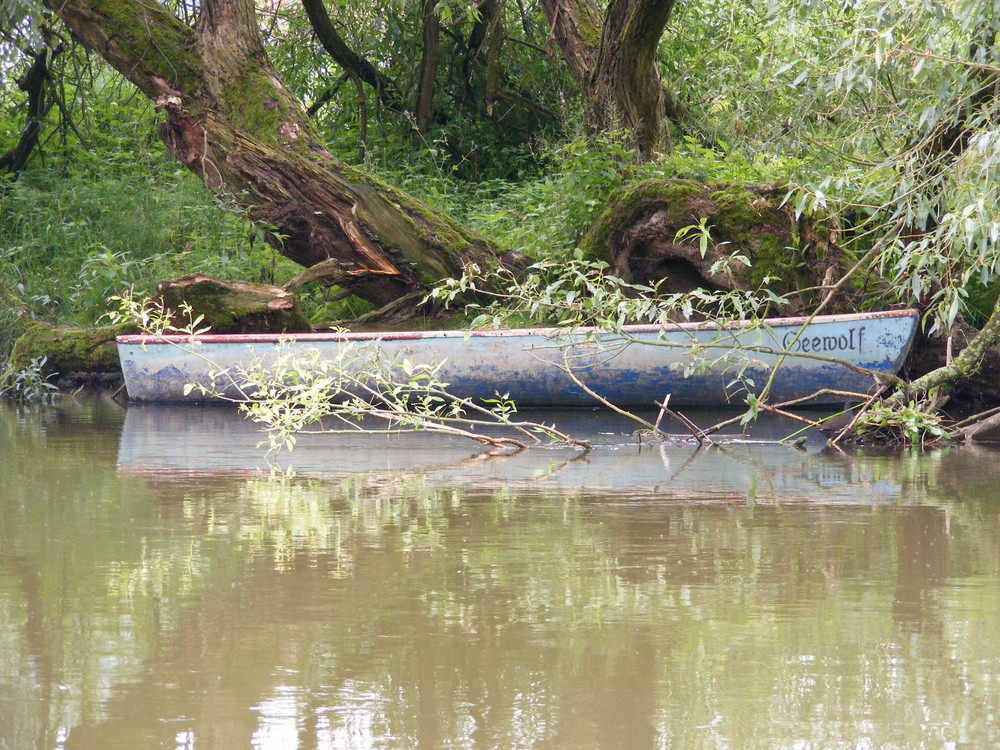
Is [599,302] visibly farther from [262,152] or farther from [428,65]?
[428,65]

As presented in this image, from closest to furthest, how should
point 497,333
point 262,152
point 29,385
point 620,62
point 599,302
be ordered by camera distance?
point 599,302, point 497,333, point 29,385, point 262,152, point 620,62

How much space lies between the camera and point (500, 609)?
3.23 m

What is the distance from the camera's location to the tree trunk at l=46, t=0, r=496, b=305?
1027 cm

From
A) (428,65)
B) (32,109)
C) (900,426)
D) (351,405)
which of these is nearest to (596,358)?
(900,426)

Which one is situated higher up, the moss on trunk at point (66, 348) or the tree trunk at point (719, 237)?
the tree trunk at point (719, 237)

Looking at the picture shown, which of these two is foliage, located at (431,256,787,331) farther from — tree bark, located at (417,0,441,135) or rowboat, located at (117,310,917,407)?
tree bark, located at (417,0,441,135)

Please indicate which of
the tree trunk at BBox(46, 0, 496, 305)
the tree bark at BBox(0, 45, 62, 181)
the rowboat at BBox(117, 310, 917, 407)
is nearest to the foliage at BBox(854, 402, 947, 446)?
the rowboat at BBox(117, 310, 917, 407)

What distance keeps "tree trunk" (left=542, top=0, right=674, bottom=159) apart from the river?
572cm

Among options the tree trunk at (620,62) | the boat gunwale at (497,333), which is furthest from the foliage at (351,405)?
the tree trunk at (620,62)

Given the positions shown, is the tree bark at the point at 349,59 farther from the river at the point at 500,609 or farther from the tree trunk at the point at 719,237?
the river at the point at 500,609

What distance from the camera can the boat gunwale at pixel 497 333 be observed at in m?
7.43

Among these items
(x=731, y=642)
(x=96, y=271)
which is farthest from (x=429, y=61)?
(x=731, y=642)

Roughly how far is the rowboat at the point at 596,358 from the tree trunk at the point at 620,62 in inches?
124

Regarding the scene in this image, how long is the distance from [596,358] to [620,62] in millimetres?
3529
